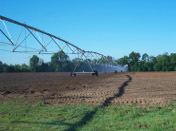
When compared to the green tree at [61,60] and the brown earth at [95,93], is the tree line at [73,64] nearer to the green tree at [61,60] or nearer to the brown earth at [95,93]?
the green tree at [61,60]

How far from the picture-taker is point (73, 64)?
3375cm

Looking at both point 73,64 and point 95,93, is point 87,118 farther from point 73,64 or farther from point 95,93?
point 73,64

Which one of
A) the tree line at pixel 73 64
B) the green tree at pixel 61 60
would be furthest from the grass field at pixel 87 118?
the green tree at pixel 61 60

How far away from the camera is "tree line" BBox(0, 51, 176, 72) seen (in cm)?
3422

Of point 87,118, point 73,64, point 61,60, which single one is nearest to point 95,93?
point 87,118

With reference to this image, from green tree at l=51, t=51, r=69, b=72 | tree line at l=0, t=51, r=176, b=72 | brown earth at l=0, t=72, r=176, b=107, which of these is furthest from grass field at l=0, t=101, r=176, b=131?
green tree at l=51, t=51, r=69, b=72

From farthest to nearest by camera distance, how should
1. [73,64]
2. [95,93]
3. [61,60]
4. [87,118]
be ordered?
1. [73,64]
2. [61,60]
3. [95,93]
4. [87,118]

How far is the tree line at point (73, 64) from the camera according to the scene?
34225 mm

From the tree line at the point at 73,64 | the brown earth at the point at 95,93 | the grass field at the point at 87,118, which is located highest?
the tree line at the point at 73,64

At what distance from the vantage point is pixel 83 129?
5.44 m

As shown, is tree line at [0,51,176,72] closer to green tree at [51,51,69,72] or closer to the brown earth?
green tree at [51,51,69,72]

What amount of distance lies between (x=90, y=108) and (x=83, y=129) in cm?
247

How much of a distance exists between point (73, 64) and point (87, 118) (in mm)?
27328

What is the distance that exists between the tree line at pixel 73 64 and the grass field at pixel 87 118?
12.8 meters
